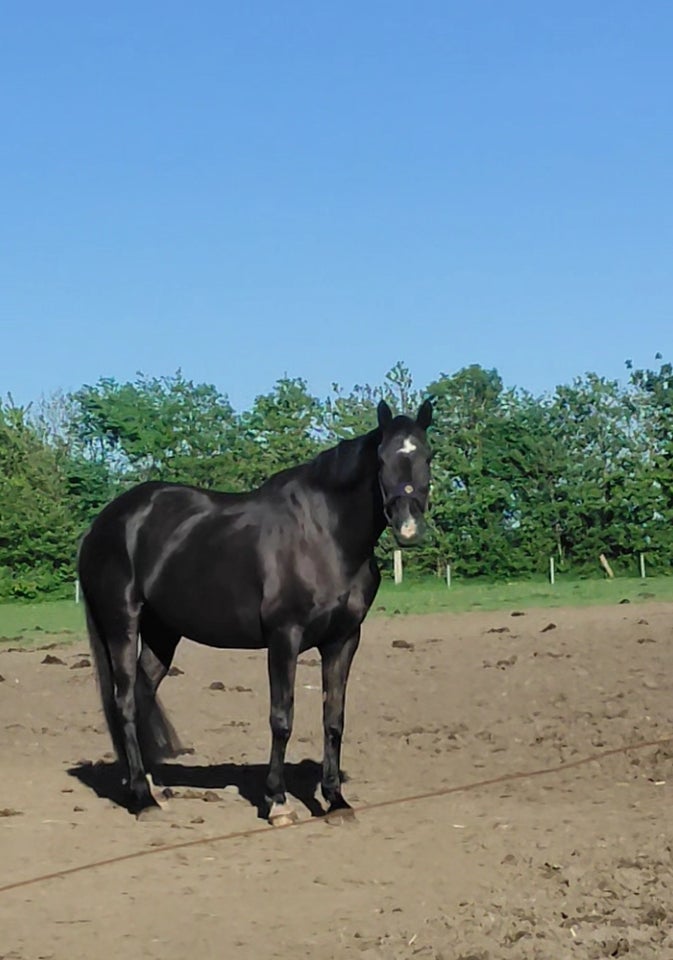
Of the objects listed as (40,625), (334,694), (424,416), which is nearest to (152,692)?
(334,694)

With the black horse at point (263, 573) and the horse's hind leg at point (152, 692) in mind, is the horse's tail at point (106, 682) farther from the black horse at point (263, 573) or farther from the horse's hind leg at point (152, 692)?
the horse's hind leg at point (152, 692)

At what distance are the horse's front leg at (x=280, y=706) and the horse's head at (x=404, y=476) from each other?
3.43 ft

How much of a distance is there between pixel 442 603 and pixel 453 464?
58.8 ft

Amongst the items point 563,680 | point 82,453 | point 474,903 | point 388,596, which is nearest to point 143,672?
point 474,903

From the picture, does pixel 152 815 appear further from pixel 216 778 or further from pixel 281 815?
pixel 216 778

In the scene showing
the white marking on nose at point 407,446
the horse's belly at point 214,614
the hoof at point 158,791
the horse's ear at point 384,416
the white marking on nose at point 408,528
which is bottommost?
the hoof at point 158,791

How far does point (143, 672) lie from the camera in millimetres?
9930

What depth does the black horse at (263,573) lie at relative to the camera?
28.6 ft

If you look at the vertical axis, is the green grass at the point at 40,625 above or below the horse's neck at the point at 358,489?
below

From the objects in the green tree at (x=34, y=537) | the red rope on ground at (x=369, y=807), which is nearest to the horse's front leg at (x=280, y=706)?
the red rope on ground at (x=369, y=807)

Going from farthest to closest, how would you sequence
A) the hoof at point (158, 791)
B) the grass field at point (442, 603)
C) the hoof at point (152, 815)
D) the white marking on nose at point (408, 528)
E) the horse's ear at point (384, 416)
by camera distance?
the grass field at point (442, 603), the hoof at point (158, 791), the hoof at point (152, 815), the horse's ear at point (384, 416), the white marking on nose at point (408, 528)

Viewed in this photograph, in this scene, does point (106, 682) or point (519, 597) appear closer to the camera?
point (106, 682)

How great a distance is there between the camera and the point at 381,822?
8641mm

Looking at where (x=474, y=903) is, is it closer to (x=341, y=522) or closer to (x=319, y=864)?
(x=319, y=864)
